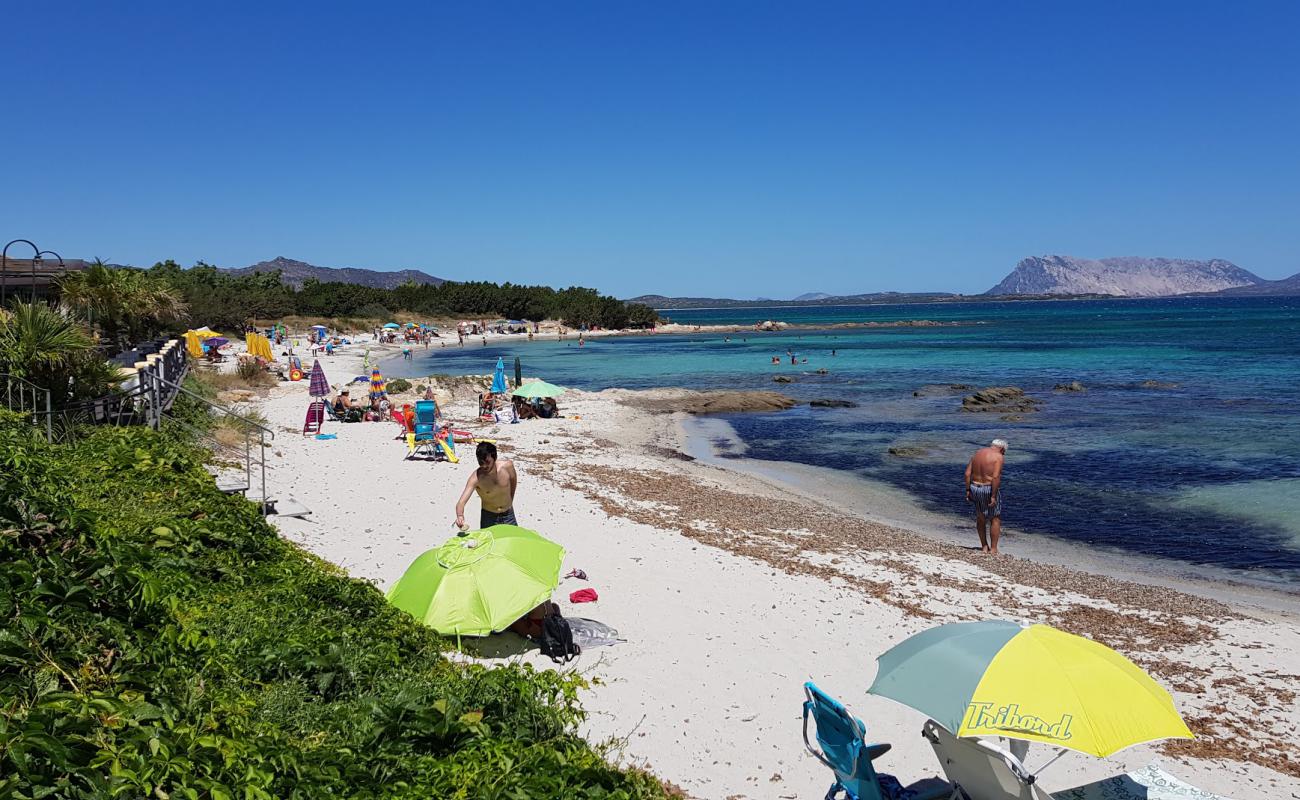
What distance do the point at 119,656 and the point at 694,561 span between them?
695 cm

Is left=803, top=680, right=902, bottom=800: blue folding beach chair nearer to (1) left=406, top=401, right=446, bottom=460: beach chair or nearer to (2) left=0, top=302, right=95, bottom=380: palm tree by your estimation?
(2) left=0, top=302, right=95, bottom=380: palm tree

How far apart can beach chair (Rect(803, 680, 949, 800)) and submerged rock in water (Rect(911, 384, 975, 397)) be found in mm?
31634

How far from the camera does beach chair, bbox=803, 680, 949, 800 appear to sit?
461 centimetres

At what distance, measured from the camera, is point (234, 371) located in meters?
31.0

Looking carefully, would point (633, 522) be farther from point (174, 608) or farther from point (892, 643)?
point (174, 608)

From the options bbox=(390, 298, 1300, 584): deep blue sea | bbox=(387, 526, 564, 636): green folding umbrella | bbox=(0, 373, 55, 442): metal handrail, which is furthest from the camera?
bbox=(390, 298, 1300, 584): deep blue sea

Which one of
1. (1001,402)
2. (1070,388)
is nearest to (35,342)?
(1001,402)

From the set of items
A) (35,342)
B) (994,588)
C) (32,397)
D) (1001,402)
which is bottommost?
(994,588)

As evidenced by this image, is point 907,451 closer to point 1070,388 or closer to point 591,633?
point 591,633

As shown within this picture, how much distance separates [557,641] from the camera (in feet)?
22.4

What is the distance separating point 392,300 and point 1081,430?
3314 inches

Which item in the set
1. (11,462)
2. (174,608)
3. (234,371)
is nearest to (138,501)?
(11,462)

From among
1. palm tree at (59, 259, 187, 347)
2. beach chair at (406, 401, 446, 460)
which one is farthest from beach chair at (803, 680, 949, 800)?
palm tree at (59, 259, 187, 347)

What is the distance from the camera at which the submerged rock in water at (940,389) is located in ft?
116
